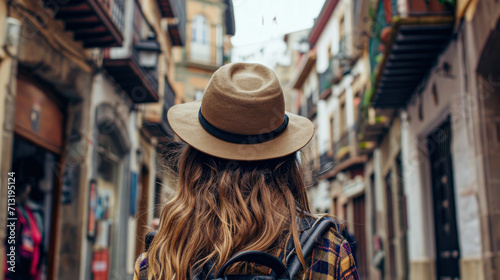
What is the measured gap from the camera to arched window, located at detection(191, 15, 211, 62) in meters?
21.5

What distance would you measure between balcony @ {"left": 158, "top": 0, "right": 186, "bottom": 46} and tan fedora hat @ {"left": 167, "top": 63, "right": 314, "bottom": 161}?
41.9ft

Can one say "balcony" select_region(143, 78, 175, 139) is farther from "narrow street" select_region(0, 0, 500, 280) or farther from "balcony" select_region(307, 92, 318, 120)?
"balcony" select_region(307, 92, 318, 120)

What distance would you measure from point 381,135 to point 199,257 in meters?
13.7

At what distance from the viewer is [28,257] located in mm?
7520

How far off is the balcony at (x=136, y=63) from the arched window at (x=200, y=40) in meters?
9.74

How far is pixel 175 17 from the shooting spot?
1528cm

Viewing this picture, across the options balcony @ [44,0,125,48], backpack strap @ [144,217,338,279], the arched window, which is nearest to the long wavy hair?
backpack strap @ [144,217,338,279]

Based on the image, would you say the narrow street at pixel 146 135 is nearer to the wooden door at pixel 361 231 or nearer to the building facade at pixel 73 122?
the building facade at pixel 73 122

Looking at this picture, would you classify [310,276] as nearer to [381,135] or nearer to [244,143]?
[244,143]

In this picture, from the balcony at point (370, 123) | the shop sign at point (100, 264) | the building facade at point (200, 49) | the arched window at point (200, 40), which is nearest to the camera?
the shop sign at point (100, 264)

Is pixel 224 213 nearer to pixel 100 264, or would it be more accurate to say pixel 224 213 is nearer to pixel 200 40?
pixel 100 264

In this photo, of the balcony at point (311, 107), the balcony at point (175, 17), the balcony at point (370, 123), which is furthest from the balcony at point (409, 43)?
the balcony at point (311, 107)

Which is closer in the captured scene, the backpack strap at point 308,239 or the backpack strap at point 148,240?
the backpack strap at point 308,239

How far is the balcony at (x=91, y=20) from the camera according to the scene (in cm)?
722
